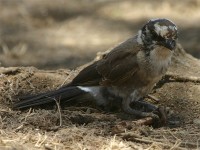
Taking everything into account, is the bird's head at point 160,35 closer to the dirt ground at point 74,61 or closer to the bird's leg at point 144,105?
the bird's leg at point 144,105

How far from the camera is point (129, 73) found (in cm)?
572

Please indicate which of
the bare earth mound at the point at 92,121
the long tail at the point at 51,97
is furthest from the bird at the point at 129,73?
the bare earth mound at the point at 92,121

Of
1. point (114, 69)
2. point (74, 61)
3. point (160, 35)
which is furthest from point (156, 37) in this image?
point (74, 61)

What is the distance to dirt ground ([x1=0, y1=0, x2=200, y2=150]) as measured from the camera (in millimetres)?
4930

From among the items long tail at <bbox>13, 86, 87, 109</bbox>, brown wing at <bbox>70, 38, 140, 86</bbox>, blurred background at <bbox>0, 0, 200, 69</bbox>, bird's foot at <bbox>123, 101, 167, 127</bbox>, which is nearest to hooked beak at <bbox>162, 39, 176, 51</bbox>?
brown wing at <bbox>70, 38, 140, 86</bbox>

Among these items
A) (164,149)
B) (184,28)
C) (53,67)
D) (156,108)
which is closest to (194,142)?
(164,149)

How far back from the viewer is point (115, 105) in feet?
19.6

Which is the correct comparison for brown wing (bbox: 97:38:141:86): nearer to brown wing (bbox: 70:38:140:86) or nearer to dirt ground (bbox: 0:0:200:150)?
brown wing (bbox: 70:38:140:86)

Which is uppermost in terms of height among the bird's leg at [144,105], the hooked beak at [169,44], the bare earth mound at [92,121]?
the hooked beak at [169,44]

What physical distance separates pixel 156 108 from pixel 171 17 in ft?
17.8

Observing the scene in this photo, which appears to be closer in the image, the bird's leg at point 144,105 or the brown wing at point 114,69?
the brown wing at point 114,69

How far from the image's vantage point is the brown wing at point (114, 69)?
573 centimetres

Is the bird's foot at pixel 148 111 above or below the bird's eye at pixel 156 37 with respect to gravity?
below

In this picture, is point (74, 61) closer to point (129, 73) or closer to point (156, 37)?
point (129, 73)
